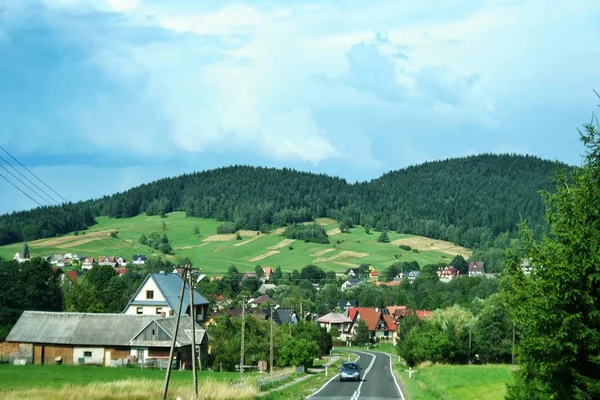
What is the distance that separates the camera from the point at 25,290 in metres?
84.7

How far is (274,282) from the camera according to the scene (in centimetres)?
17425

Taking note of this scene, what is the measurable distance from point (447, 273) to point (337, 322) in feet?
188

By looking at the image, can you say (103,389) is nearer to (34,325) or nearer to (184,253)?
(34,325)

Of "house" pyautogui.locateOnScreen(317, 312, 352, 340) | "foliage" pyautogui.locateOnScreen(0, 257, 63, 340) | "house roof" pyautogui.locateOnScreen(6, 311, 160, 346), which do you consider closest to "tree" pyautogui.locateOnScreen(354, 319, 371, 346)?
"house" pyautogui.locateOnScreen(317, 312, 352, 340)

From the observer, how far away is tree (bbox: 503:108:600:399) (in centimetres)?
1614

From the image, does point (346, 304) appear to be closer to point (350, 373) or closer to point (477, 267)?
point (477, 267)

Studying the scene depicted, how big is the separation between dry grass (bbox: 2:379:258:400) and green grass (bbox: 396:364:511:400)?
948 cm

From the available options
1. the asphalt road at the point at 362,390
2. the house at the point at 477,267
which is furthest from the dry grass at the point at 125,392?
the house at the point at 477,267

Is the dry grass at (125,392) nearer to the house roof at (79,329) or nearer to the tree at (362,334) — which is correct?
the house roof at (79,329)

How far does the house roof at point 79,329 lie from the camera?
219 feet

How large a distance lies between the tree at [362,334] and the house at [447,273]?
50458 mm

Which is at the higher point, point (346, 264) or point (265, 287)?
point (346, 264)

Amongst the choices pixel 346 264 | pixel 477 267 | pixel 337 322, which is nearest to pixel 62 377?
pixel 337 322

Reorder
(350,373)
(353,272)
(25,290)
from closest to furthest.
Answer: (350,373) → (25,290) → (353,272)
